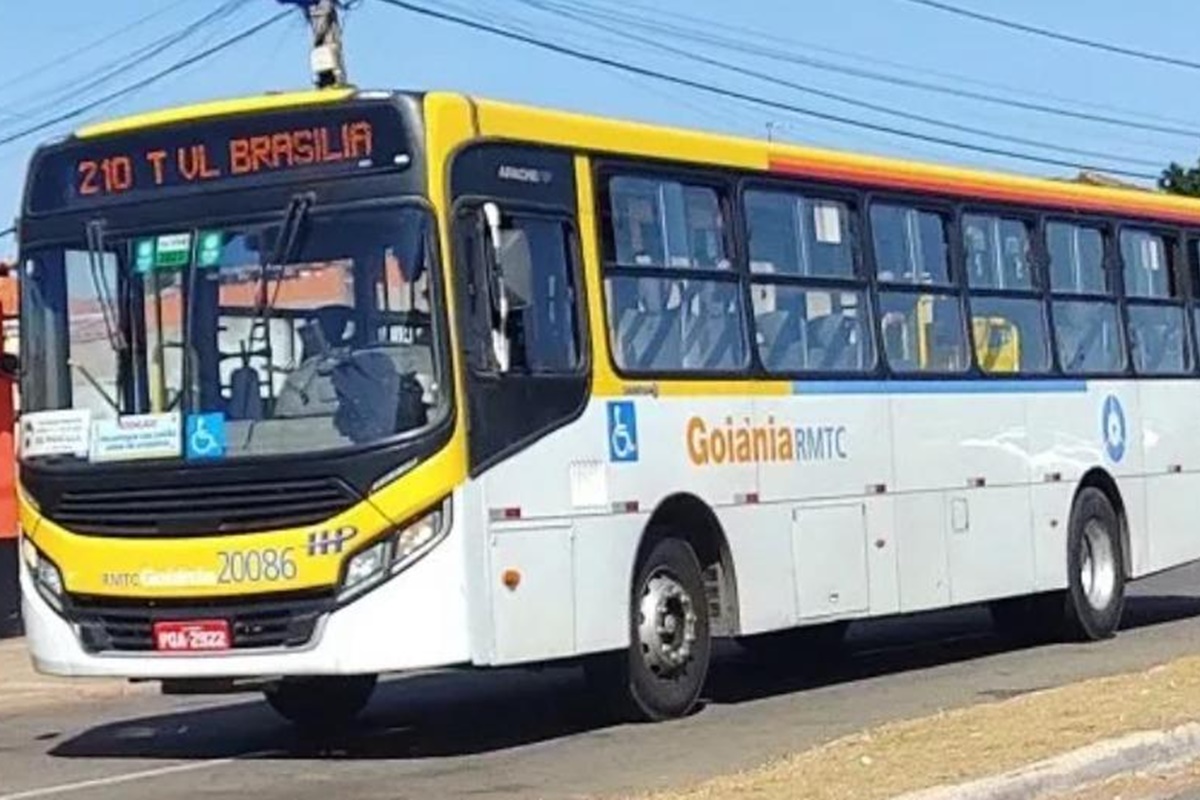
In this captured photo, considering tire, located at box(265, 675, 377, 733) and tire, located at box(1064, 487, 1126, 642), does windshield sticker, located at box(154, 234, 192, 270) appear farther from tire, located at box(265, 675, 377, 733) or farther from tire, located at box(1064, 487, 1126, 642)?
tire, located at box(1064, 487, 1126, 642)

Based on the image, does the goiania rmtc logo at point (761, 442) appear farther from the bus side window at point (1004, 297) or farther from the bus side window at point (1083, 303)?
the bus side window at point (1083, 303)

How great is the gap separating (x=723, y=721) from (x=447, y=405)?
2960mm

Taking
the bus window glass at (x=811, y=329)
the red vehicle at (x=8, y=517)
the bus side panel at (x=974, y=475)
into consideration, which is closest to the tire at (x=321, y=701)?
the bus window glass at (x=811, y=329)

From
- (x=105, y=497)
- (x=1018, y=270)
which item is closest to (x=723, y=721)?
(x=105, y=497)

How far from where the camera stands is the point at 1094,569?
1945 centimetres

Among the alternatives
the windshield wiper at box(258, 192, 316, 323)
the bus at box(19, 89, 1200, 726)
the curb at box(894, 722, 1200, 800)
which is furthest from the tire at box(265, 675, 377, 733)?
the curb at box(894, 722, 1200, 800)

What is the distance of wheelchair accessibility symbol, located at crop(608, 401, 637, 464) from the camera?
45.8 ft

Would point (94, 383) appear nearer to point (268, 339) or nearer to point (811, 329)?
point (268, 339)

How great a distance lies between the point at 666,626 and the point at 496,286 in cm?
240

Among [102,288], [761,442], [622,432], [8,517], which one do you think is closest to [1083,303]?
[761,442]

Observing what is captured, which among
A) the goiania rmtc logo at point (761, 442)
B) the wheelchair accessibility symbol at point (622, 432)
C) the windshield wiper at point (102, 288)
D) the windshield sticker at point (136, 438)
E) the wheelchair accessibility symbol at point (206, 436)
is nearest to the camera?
the wheelchair accessibility symbol at point (206, 436)

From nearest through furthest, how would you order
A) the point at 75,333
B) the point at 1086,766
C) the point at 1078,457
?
the point at 1086,766
the point at 75,333
the point at 1078,457

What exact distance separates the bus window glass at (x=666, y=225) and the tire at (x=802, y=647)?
13.7 ft

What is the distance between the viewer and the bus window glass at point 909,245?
17.0m
